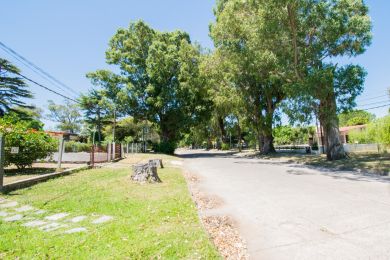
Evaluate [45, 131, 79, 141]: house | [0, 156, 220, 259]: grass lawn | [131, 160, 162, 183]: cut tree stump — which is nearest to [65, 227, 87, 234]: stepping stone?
[0, 156, 220, 259]: grass lawn

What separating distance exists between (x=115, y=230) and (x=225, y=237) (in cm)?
197

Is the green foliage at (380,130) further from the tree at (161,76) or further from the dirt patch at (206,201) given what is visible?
the dirt patch at (206,201)

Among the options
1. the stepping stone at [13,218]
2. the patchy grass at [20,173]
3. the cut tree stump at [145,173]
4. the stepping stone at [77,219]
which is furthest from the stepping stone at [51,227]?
the patchy grass at [20,173]

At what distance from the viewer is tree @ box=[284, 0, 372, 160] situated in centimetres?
1689

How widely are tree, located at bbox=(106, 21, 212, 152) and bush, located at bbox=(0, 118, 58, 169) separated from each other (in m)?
21.2

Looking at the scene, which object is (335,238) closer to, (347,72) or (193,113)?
(347,72)

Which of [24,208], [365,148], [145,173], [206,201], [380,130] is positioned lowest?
[206,201]

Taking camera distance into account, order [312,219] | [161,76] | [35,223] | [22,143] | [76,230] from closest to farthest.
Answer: [76,230] → [35,223] → [312,219] → [22,143] → [161,76]

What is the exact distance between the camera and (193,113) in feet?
127

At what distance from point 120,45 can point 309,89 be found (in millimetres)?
29842

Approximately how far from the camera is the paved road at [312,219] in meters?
4.20

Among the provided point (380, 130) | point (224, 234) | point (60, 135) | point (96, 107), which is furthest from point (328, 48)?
point (96, 107)

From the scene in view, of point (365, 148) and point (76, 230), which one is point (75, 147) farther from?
point (365, 148)

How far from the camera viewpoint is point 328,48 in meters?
18.6
